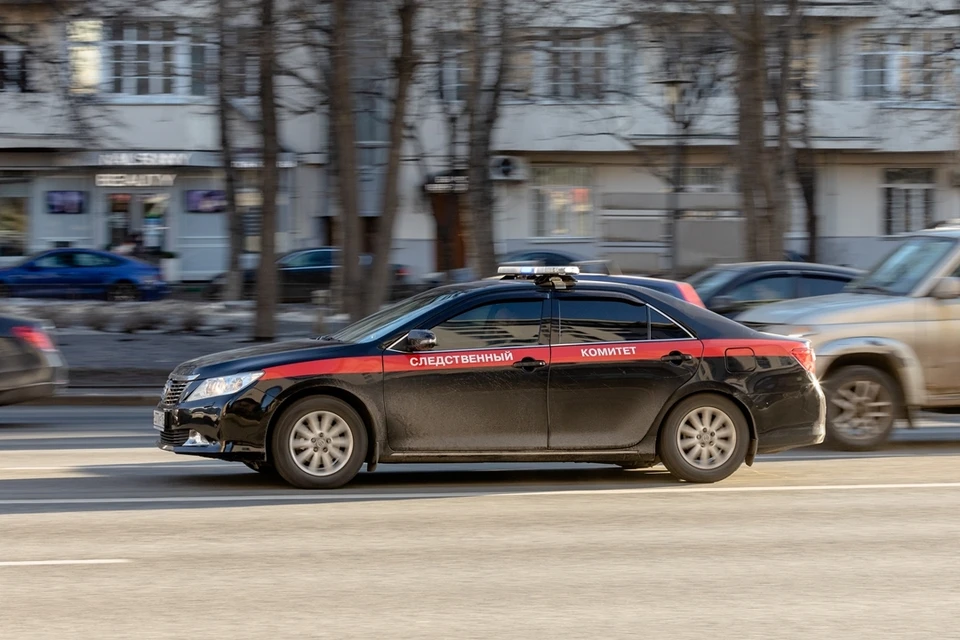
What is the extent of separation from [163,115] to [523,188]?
36.7 feet

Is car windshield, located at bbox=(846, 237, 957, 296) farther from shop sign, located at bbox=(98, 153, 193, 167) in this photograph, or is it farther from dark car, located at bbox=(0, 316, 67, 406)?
shop sign, located at bbox=(98, 153, 193, 167)

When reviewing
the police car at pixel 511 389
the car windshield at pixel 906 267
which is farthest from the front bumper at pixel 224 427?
the car windshield at pixel 906 267

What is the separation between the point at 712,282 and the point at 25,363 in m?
7.39

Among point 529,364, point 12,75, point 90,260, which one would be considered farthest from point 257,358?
point 12,75

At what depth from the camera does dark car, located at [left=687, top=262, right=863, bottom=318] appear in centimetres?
1516

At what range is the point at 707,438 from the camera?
9688 mm

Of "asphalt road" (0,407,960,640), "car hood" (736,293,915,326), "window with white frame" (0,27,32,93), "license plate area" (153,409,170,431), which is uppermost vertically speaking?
"window with white frame" (0,27,32,93)

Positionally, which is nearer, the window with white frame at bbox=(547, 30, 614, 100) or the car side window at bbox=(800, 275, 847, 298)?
the car side window at bbox=(800, 275, 847, 298)

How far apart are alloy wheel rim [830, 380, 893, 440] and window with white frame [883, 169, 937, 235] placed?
114ft

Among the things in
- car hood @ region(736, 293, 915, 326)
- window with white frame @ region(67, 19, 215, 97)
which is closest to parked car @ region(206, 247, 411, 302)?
window with white frame @ region(67, 19, 215, 97)

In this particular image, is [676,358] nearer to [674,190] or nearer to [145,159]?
[674,190]

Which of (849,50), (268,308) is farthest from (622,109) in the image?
(268,308)

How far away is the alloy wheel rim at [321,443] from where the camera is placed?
30.0 ft

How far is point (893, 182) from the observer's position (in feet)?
149
